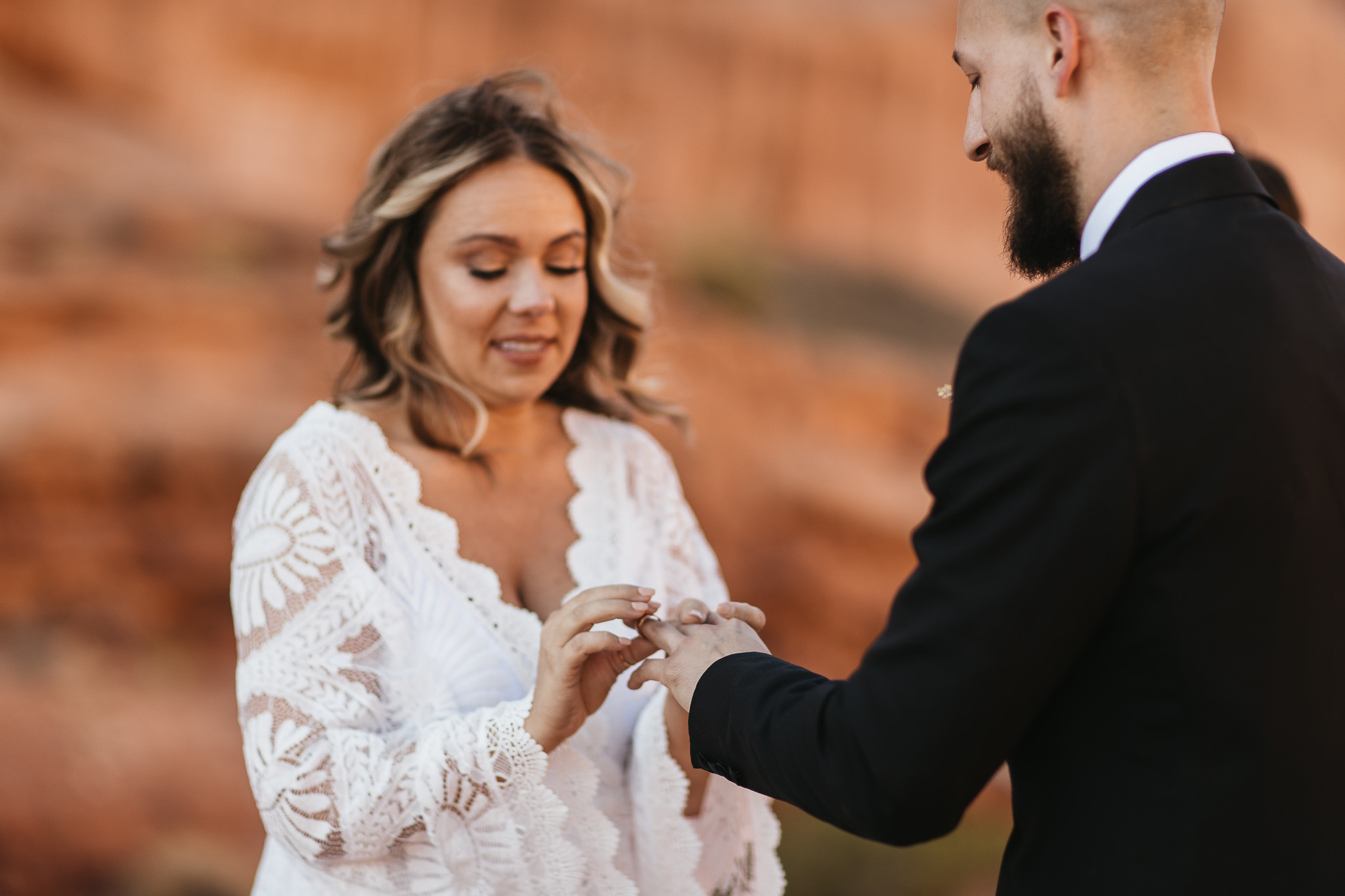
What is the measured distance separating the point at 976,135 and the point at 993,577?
2.64 feet

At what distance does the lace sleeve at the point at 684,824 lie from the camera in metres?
2.46

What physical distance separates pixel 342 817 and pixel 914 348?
12747 millimetres

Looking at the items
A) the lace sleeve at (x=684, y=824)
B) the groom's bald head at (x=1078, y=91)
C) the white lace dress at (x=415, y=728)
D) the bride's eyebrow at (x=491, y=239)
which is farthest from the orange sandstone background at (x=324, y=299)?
the groom's bald head at (x=1078, y=91)

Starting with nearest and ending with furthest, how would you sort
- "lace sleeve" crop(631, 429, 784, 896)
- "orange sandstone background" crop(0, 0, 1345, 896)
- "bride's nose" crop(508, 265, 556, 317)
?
"lace sleeve" crop(631, 429, 784, 896) → "bride's nose" crop(508, 265, 556, 317) → "orange sandstone background" crop(0, 0, 1345, 896)

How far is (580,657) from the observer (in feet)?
6.98

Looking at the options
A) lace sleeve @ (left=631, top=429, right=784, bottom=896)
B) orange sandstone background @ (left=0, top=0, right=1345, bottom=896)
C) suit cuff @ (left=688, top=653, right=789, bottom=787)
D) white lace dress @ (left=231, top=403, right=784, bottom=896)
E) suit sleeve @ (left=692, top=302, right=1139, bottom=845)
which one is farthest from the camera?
orange sandstone background @ (left=0, top=0, right=1345, bottom=896)

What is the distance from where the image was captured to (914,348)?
46.6ft

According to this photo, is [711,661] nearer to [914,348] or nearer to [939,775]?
[939,775]

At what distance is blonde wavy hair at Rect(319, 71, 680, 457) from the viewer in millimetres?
2732

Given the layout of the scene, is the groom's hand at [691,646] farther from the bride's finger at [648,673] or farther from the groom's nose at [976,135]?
the groom's nose at [976,135]

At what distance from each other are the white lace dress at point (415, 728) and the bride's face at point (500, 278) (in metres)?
0.32

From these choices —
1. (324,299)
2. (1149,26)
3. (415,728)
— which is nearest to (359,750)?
(415,728)

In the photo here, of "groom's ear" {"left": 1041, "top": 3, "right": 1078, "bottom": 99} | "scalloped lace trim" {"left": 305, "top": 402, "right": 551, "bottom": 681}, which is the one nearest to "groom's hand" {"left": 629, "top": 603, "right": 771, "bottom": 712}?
"scalloped lace trim" {"left": 305, "top": 402, "right": 551, "bottom": 681}

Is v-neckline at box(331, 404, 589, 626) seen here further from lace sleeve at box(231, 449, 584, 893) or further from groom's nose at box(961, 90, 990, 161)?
groom's nose at box(961, 90, 990, 161)
